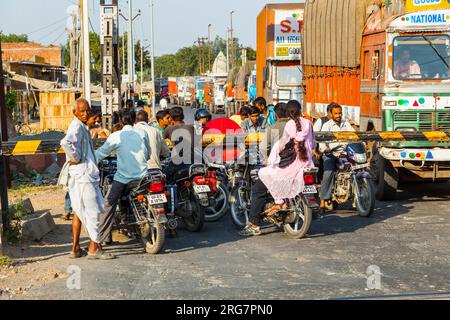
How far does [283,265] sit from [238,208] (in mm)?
2390

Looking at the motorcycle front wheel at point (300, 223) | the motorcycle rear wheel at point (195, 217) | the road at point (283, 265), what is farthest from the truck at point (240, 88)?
the motorcycle front wheel at point (300, 223)

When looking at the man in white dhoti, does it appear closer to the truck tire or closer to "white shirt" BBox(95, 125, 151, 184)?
"white shirt" BBox(95, 125, 151, 184)

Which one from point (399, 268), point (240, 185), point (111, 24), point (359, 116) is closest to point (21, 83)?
point (111, 24)

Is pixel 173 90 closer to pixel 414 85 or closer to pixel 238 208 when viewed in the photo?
pixel 414 85

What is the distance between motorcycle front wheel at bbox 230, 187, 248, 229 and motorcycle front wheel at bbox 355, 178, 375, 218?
70.3 inches

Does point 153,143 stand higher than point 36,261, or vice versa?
point 153,143

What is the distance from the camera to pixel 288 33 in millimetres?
25141

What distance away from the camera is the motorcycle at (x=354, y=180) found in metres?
11.0

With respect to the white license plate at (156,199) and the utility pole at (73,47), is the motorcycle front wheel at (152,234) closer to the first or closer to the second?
the white license plate at (156,199)

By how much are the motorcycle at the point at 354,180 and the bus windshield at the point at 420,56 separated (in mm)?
2089

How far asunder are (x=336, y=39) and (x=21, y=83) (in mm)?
33456

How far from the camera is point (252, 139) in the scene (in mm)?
11016

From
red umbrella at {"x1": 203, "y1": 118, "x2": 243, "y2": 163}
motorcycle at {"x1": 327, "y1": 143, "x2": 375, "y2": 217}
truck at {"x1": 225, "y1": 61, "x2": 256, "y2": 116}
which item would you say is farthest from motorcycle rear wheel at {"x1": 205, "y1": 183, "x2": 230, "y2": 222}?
truck at {"x1": 225, "y1": 61, "x2": 256, "y2": 116}

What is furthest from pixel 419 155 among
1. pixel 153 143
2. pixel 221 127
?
pixel 153 143
